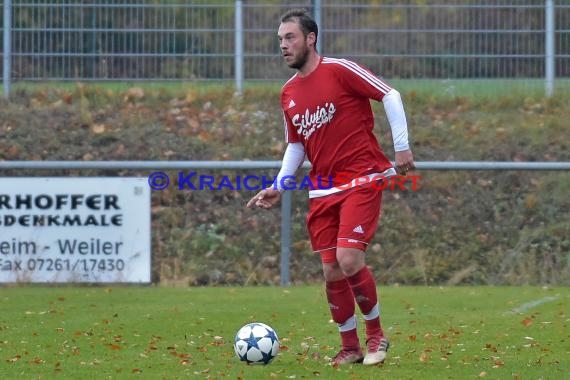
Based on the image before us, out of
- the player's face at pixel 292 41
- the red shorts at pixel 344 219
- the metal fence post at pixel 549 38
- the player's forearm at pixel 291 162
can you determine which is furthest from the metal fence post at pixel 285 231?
the player's face at pixel 292 41

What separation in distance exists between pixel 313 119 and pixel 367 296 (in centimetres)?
117

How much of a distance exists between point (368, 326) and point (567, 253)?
6.84 metres

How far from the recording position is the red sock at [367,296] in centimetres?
746

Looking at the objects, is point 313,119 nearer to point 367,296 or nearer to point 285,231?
point 367,296

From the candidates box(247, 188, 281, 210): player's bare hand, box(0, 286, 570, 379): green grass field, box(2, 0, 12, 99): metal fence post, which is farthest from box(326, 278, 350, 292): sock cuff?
box(2, 0, 12, 99): metal fence post

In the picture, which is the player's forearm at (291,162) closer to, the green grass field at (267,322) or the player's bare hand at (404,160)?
the player's bare hand at (404,160)

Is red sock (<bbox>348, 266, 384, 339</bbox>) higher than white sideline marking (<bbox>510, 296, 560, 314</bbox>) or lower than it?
higher

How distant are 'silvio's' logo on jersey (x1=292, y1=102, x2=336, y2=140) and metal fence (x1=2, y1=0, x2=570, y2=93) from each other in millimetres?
8937

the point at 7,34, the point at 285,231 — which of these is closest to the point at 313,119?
the point at 285,231

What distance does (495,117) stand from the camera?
55.5ft

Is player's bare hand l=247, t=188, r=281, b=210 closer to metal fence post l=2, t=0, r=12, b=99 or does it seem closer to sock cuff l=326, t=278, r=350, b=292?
sock cuff l=326, t=278, r=350, b=292

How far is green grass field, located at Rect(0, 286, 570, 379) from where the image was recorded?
24.1 ft

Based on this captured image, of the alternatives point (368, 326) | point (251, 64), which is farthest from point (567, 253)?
point (368, 326)

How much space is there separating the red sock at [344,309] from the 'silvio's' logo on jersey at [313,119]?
38.8 inches
